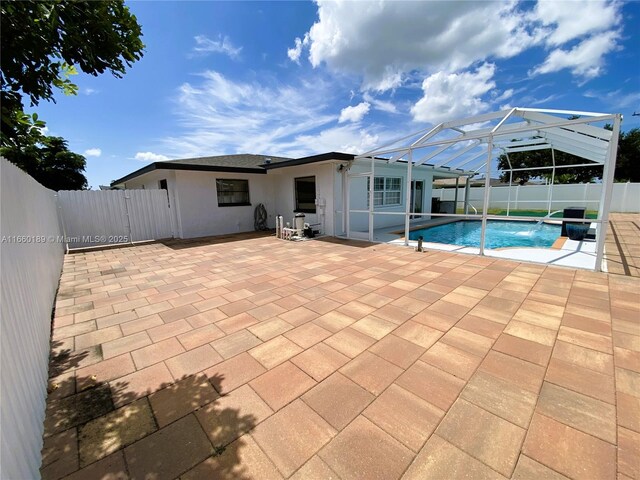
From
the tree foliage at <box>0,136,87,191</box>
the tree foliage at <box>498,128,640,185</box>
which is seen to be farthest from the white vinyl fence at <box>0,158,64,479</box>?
the tree foliage at <box>498,128,640,185</box>

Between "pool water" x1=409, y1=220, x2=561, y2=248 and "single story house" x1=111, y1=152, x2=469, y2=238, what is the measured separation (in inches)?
77.0

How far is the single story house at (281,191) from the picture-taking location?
8906 mm

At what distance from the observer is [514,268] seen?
5.12 meters

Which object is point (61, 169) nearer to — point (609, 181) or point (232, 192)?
point (232, 192)

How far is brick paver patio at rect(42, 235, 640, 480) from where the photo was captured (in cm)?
148

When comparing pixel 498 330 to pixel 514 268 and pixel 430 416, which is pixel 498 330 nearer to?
pixel 430 416

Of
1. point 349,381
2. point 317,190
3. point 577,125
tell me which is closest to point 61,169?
point 317,190

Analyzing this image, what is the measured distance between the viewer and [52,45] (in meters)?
2.22

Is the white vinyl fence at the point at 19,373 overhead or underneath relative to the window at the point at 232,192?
underneath

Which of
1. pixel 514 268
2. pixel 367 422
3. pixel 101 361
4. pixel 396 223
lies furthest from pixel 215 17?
pixel 396 223

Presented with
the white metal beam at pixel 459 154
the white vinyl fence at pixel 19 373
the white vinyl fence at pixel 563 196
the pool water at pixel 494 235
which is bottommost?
the pool water at pixel 494 235

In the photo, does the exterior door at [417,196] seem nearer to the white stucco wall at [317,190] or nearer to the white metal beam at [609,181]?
the white stucco wall at [317,190]

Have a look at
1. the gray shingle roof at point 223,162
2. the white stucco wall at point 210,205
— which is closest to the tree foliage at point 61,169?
the gray shingle roof at point 223,162

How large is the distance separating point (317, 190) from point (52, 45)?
298 inches
